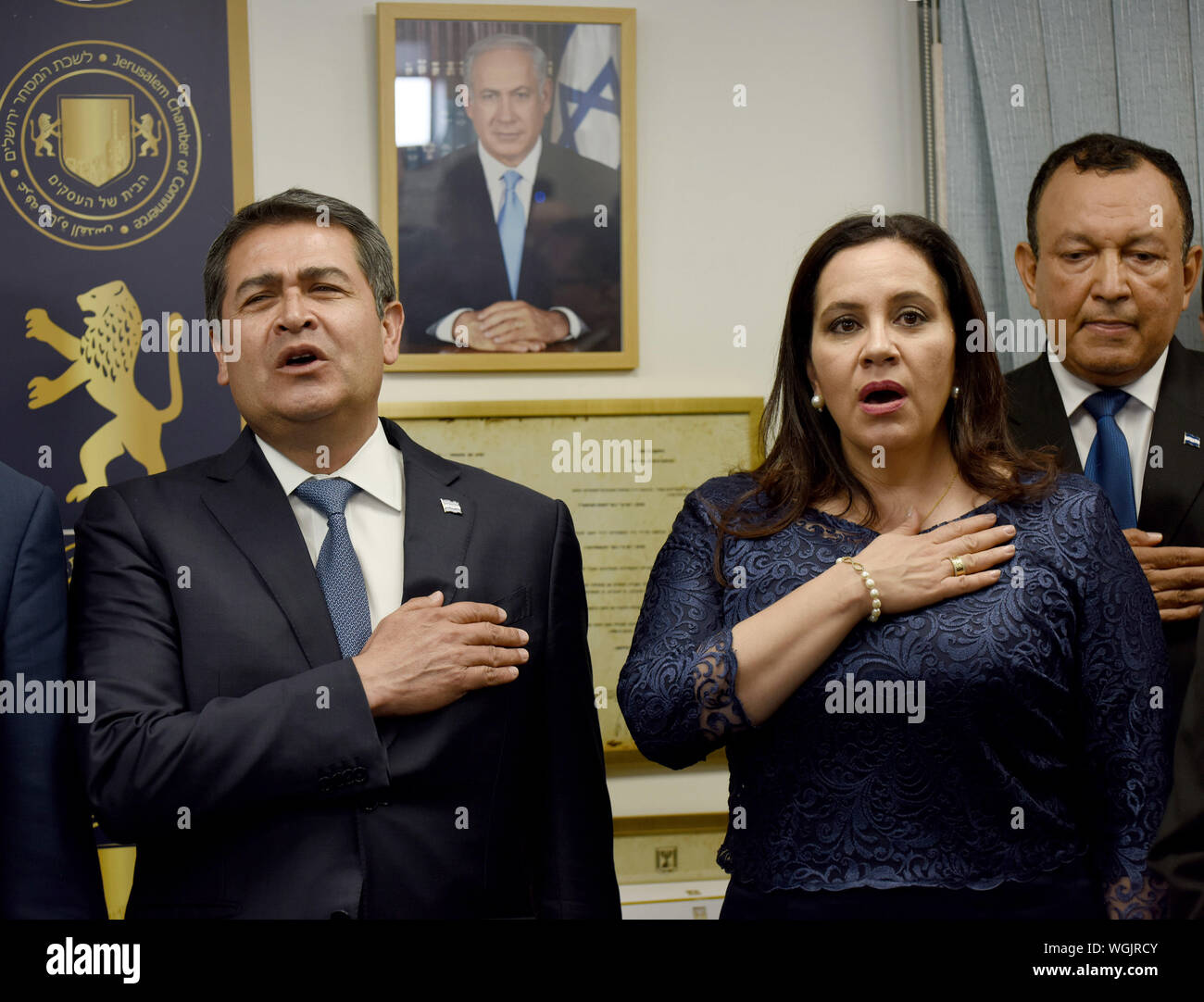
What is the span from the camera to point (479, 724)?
4.73 ft

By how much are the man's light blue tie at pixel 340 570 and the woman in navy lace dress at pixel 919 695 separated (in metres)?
0.36

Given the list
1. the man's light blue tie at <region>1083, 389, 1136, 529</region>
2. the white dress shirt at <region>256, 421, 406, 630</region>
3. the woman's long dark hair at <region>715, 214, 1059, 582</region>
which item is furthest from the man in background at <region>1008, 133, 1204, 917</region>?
the white dress shirt at <region>256, 421, 406, 630</region>

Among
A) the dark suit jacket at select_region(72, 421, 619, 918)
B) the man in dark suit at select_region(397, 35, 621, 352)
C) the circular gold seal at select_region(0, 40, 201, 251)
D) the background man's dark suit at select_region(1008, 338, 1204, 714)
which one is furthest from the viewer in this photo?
the man in dark suit at select_region(397, 35, 621, 352)

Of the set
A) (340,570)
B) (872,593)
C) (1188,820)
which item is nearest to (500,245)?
(340,570)

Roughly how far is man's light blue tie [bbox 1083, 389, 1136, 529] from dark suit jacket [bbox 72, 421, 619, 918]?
912 mm

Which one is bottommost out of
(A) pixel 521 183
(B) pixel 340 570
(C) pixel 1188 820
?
(C) pixel 1188 820

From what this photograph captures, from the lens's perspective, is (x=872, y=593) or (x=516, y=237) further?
(x=516, y=237)

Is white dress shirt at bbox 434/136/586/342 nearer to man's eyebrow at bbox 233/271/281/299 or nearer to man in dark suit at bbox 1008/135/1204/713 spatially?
man's eyebrow at bbox 233/271/281/299

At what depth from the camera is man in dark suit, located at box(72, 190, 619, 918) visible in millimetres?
1321

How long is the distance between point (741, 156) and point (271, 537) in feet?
3.93

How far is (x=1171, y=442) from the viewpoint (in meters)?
1.79

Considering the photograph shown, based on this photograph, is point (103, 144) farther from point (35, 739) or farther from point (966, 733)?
point (966, 733)

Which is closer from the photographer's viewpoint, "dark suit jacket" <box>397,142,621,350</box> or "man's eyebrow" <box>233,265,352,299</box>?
"man's eyebrow" <box>233,265,352,299</box>
